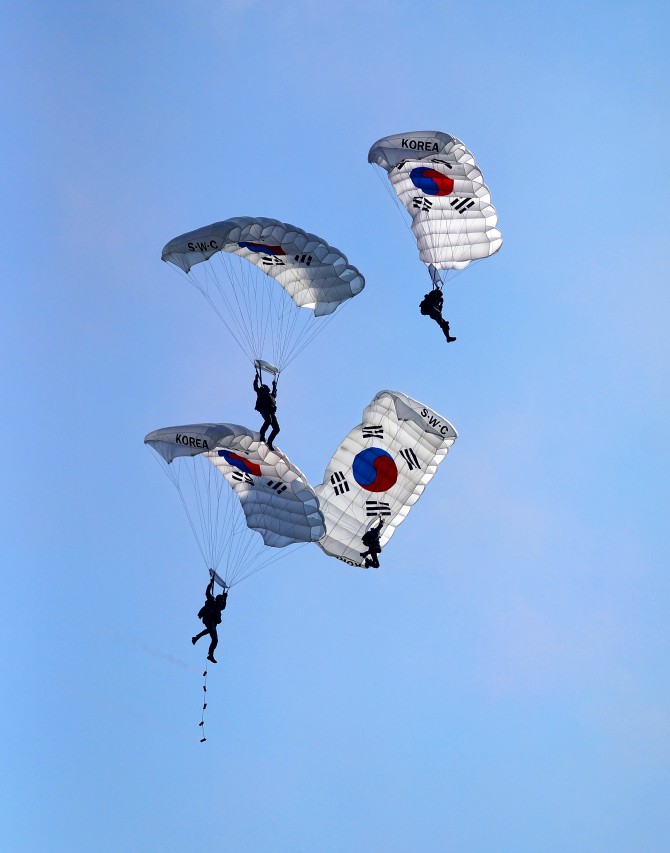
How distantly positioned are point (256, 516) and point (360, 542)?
3.01 metres

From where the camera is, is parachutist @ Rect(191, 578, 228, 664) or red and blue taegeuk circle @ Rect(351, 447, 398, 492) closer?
parachutist @ Rect(191, 578, 228, 664)

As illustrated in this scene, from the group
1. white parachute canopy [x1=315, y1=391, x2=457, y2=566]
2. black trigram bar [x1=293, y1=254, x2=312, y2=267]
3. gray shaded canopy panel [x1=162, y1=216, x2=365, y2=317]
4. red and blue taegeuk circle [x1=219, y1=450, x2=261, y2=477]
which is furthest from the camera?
white parachute canopy [x1=315, y1=391, x2=457, y2=566]

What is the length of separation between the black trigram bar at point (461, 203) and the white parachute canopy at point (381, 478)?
4.69 meters

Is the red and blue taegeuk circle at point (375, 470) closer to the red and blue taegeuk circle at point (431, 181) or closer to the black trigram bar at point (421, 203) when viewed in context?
the black trigram bar at point (421, 203)

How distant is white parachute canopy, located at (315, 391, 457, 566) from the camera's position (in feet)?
103

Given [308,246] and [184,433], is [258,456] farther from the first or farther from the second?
[308,246]

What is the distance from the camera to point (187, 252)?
2781cm

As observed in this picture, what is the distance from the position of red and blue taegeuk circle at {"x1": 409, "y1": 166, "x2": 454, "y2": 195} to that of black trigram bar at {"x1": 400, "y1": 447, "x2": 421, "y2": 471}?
19.9 ft

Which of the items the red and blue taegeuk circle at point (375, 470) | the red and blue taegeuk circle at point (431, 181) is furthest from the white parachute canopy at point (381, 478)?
the red and blue taegeuk circle at point (431, 181)

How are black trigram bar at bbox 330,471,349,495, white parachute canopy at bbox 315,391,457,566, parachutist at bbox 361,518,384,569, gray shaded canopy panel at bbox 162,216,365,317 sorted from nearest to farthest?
gray shaded canopy panel at bbox 162,216,365,317, parachutist at bbox 361,518,384,569, white parachute canopy at bbox 315,391,457,566, black trigram bar at bbox 330,471,349,495

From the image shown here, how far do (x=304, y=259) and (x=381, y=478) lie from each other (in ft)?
18.8

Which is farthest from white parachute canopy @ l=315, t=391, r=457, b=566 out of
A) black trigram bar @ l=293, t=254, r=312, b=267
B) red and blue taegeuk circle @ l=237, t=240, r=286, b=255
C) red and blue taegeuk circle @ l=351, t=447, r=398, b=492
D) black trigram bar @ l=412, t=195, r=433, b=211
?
black trigram bar @ l=412, t=195, r=433, b=211

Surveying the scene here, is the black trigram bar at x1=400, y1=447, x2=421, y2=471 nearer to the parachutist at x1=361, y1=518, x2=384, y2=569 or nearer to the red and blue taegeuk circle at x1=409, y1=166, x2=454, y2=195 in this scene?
the parachutist at x1=361, y1=518, x2=384, y2=569

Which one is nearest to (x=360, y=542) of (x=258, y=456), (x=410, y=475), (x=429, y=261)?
(x=410, y=475)
